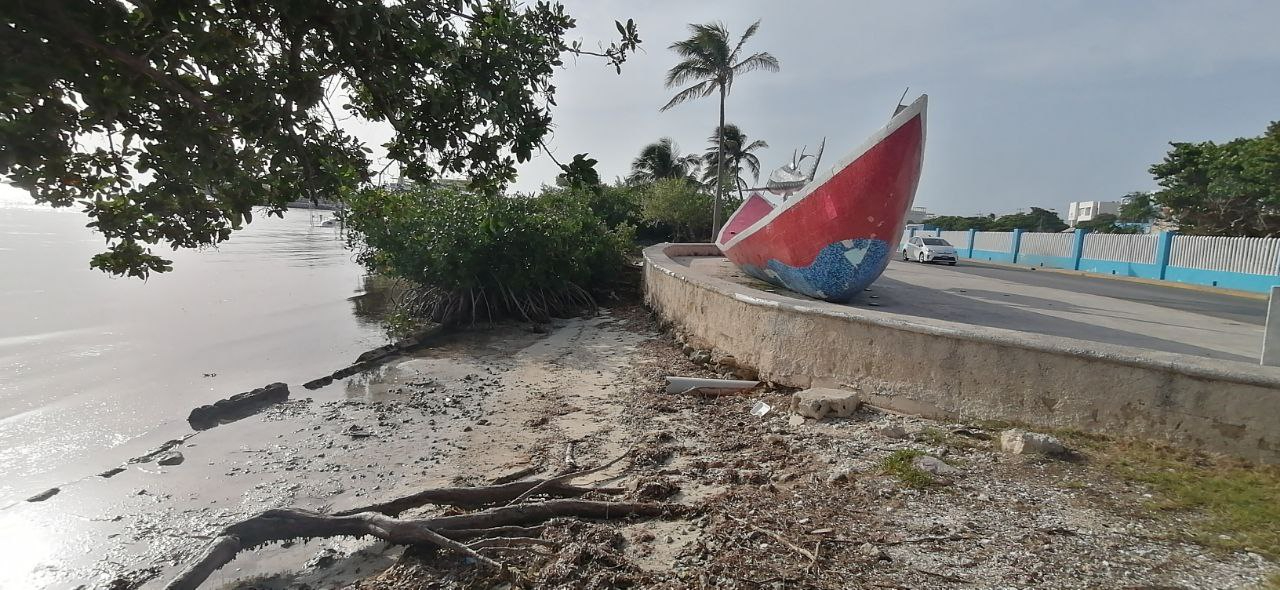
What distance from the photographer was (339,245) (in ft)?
160

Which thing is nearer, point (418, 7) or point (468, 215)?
point (418, 7)

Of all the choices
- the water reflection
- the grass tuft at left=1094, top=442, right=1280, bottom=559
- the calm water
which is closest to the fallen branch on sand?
the grass tuft at left=1094, top=442, right=1280, bottom=559

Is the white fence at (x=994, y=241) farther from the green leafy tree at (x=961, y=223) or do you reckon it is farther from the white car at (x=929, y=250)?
the green leafy tree at (x=961, y=223)

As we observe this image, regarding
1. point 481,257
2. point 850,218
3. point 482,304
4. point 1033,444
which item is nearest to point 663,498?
point 1033,444

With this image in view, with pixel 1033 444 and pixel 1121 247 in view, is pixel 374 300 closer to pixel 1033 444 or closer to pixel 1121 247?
pixel 1033 444

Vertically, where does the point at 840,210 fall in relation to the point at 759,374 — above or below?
above

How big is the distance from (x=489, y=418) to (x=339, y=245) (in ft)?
151

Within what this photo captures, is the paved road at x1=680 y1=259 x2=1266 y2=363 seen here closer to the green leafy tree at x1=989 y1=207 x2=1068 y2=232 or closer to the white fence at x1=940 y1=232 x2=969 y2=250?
the white fence at x1=940 y1=232 x2=969 y2=250

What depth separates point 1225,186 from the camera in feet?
76.3

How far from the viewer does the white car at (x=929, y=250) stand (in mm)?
26922

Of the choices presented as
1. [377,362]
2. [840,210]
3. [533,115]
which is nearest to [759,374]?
[840,210]

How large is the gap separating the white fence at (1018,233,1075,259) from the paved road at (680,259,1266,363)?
1156 centimetres

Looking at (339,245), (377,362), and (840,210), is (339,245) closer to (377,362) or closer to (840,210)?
(377,362)

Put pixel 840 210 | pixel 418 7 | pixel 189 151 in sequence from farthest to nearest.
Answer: pixel 840 210
pixel 418 7
pixel 189 151
